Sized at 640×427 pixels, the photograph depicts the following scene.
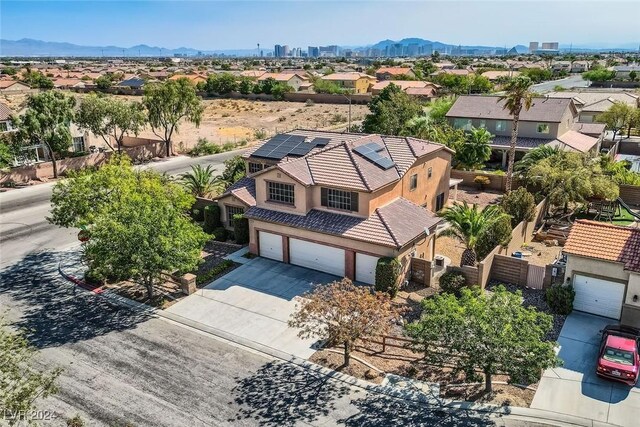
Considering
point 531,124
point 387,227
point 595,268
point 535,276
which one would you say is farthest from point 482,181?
point 595,268

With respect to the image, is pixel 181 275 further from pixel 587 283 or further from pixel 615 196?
pixel 615 196

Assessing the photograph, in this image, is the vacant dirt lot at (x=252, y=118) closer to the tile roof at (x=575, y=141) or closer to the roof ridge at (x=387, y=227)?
the tile roof at (x=575, y=141)

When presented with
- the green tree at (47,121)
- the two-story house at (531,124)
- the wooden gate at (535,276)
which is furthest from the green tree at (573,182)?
the green tree at (47,121)

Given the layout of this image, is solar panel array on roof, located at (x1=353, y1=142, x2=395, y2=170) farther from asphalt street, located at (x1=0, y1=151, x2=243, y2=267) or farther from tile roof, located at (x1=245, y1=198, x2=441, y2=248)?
asphalt street, located at (x1=0, y1=151, x2=243, y2=267)

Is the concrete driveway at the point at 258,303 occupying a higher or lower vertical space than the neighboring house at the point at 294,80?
lower

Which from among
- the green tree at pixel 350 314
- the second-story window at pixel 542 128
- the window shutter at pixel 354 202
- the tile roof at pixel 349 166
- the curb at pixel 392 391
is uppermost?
the tile roof at pixel 349 166

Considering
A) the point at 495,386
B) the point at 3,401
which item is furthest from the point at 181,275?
the point at 495,386

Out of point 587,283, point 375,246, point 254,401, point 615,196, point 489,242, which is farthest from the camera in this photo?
point 615,196
